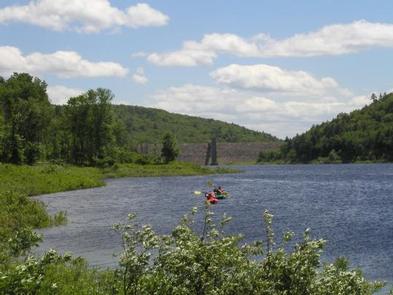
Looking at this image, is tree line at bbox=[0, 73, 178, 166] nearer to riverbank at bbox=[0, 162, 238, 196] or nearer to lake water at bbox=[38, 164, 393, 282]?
riverbank at bbox=[0, 162, 238, 196]

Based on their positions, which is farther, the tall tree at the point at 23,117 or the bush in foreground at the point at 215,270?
the tall tree at the point at 23,117

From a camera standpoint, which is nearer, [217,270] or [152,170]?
[217,270]

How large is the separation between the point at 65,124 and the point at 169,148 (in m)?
34.3

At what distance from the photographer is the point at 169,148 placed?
18125cm

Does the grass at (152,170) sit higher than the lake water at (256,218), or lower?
higher

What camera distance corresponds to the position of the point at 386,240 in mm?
45812

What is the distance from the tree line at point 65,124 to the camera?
135 m

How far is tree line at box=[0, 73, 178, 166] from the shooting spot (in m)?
135

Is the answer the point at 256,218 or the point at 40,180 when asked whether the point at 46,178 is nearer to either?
the point at 40,180

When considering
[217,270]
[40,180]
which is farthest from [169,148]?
[217,270]

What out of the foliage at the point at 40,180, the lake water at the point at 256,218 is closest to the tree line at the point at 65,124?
the foliage at the point at 40,180

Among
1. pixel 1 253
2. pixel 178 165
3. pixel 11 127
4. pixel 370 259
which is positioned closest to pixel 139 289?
pixel 1 253

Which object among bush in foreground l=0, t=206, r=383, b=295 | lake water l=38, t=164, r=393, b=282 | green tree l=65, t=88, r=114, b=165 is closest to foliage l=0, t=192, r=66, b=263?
lake water l=38, t=164, r=393, b=282

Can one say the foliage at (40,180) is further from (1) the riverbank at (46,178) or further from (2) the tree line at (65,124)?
(2) the tree line at (65,124)
